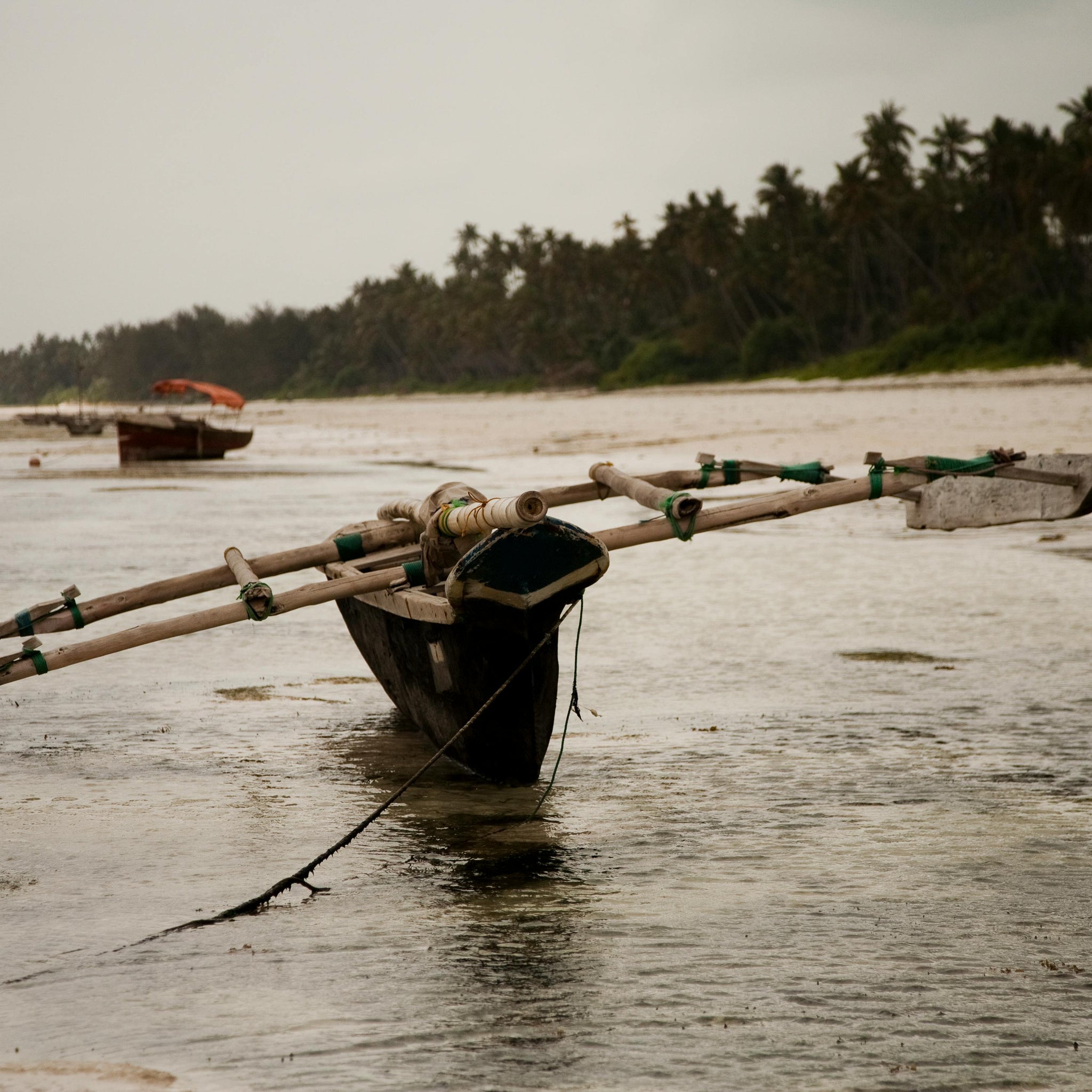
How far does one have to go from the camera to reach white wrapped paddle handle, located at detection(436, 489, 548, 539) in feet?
13.4

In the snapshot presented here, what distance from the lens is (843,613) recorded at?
26.7 feet

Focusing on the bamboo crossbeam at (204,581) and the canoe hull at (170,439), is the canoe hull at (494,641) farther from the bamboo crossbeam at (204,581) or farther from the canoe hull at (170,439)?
the canoe hull at (170,439)

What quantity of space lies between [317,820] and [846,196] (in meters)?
58.2

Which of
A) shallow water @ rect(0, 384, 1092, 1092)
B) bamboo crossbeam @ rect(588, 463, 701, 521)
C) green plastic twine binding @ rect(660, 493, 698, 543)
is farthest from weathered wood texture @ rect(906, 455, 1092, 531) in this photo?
green plastic twine binding @ rect(660, 493, 698, 543)

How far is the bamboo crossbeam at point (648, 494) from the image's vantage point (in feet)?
16.7

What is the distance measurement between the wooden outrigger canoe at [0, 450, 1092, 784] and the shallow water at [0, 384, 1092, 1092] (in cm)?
28

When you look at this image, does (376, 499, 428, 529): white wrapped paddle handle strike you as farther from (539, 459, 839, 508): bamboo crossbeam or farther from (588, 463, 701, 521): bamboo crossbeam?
(588, 463, 701, 521): bamboo crossbeam

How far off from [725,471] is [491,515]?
2.26m

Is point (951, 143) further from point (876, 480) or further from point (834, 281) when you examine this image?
A: point (876, 480)

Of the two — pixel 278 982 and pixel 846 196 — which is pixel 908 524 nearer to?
pixel 278 982

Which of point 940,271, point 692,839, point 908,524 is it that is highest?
point 940,271

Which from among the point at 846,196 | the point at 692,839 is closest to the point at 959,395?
the point at 846,196

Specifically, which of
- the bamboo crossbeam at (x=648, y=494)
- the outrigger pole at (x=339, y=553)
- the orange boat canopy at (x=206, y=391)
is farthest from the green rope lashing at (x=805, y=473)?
the orange boat canopy at (x=206, y=391)

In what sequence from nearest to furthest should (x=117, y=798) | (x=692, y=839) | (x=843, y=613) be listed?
(x=692, y=839) → (x=117, y=798) → (x=843, y=613)
